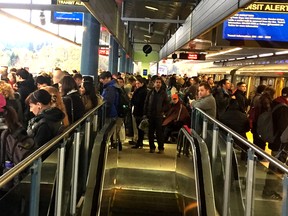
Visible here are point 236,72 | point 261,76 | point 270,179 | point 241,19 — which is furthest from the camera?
point 236,72

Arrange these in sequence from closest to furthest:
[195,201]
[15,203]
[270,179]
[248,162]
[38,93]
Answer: [15,203]
[270,179]
[248,162]
[38,93]
[195,201]

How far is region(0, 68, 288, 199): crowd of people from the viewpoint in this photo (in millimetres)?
3588

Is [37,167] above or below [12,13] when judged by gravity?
below

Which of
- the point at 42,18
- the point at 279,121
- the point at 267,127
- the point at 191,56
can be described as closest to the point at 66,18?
the point at 42,18

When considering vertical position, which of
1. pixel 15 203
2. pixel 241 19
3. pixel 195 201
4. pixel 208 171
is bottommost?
pixel 195 201

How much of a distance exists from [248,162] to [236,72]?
1712 cm

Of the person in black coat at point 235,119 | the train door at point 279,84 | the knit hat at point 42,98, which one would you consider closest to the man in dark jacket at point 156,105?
the person in black coat at point 235,119

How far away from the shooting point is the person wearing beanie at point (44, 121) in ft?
11.1

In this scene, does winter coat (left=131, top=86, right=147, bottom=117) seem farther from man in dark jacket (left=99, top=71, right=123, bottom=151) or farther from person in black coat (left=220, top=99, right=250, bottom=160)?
person in black coat (left=220, top=99, right=250, bottom=160)

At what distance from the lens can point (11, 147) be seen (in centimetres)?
304

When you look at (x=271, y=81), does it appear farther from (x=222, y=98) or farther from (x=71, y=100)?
(x=71, y=100)

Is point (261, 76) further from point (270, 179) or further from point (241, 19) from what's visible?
point (270, 179)

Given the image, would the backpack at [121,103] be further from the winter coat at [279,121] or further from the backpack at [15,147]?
the backpack at [15,147]

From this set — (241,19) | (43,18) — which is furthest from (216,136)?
(43,18)
